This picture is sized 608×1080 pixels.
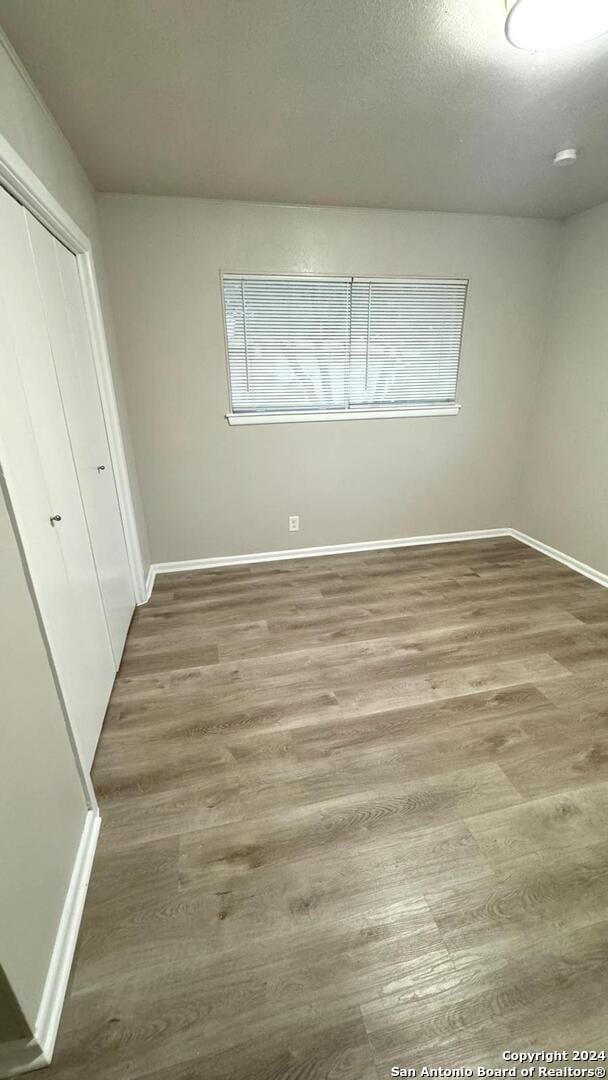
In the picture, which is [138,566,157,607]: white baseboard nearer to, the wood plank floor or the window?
the wood plank floor

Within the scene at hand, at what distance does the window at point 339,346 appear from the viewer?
2.67m

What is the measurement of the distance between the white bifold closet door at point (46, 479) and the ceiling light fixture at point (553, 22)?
1591mm

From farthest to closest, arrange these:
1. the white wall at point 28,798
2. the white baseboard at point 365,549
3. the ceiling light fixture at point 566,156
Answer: the white baseboard at point 365,549 < the ceiling light fixture at point 566,156 < the white wall at point 28,798

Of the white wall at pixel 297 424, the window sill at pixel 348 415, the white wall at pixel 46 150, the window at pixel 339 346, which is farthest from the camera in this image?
the window sill at pixel 348 415

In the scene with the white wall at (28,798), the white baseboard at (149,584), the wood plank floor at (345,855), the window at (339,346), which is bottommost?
the wood plank floor at (345,855)

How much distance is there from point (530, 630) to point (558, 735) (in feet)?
2.55

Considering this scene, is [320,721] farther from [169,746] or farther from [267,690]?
[169,746]

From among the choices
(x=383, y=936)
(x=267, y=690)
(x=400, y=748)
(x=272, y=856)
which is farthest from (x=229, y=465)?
(x=383, y=936)

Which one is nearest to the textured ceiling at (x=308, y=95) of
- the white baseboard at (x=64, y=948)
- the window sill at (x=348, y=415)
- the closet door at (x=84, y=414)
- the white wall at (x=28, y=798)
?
the closet door at (x=84, y=414)

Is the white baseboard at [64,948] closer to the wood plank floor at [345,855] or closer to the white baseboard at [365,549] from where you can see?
the wood plank floor at [345,855]

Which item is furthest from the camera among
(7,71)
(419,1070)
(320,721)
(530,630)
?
(530,630)

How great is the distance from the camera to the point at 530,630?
237cm

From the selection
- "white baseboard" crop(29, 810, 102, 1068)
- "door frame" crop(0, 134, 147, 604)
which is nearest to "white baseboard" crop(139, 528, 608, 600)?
"door frame" crop(0, 134, 147, 604)

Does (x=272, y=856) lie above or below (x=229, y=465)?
below
